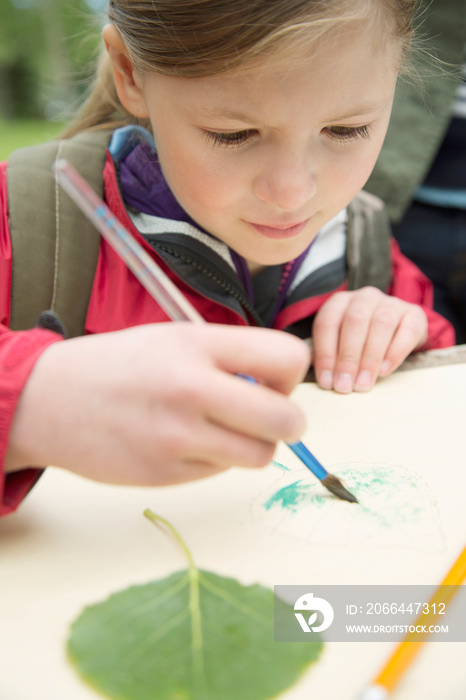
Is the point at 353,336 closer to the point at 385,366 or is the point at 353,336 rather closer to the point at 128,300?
the point at 385,366

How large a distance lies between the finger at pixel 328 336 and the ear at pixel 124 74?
1.00 feet

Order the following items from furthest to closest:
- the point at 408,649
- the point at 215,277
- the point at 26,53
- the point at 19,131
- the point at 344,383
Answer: the point at 26,53 → the point at 19,131 → the point at 215,277 → the point at 344,383 → the point at 408,649

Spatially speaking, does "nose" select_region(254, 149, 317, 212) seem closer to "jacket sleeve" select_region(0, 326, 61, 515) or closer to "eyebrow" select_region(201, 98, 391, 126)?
"eyebrow" select_region(201, 98, 391, 126)

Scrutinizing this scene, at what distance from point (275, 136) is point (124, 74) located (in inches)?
9.9

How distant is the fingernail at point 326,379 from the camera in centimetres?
66

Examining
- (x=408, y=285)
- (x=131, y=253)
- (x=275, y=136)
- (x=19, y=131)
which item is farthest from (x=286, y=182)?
(x=19, y=131)

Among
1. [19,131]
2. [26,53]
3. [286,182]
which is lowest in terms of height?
[19,131]

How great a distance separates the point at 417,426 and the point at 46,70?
Result: 7.41m

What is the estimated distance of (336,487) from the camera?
45 cm

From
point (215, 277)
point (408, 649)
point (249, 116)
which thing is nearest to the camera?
point (408, 649)

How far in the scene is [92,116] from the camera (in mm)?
865

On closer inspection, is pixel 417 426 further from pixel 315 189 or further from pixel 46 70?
pixel 46 70

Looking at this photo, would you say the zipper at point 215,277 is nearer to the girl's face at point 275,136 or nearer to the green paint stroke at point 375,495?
the girl's face at point 275,136

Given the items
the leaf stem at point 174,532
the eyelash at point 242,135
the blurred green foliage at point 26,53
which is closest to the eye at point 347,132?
the eyelash at point 242,135
